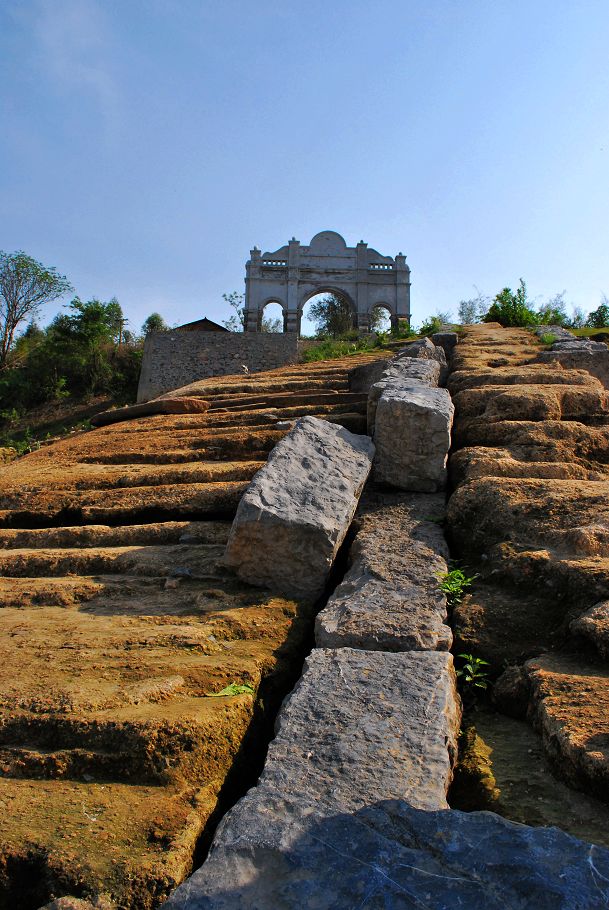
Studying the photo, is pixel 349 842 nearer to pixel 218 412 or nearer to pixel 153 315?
pixel 218 412

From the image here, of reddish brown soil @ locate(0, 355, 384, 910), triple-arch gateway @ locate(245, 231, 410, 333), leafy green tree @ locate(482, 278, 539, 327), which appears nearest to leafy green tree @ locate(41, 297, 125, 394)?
triple-arch gateway @ locate(245, 231, 410, 333)

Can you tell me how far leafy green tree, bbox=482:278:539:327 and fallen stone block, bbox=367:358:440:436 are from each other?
5445mm

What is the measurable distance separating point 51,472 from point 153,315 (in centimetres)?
2875

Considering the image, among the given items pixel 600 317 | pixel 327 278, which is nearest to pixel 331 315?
pixel 327 278

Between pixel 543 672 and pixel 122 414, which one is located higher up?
pixel 122 414

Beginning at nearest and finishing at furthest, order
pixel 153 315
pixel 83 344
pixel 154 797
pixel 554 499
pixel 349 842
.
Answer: pixel 349 842, pixel 154 797, pixel 554 499, pixel 83 344, pixel 153 315

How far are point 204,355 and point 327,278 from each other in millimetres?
8068

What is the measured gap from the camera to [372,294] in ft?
78.6

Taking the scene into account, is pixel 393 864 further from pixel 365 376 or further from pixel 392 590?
pixel 365 376

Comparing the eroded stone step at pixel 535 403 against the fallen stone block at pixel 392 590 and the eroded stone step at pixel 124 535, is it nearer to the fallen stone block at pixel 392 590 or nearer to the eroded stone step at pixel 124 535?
the fallen stone block at pixel 392 590

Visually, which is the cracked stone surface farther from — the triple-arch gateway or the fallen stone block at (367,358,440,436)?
the triple-arch gateway

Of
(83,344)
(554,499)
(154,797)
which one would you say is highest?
(83,344)

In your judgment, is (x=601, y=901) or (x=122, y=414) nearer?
(x=601, y=901)

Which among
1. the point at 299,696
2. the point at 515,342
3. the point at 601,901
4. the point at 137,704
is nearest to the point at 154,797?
the point at 137,704
